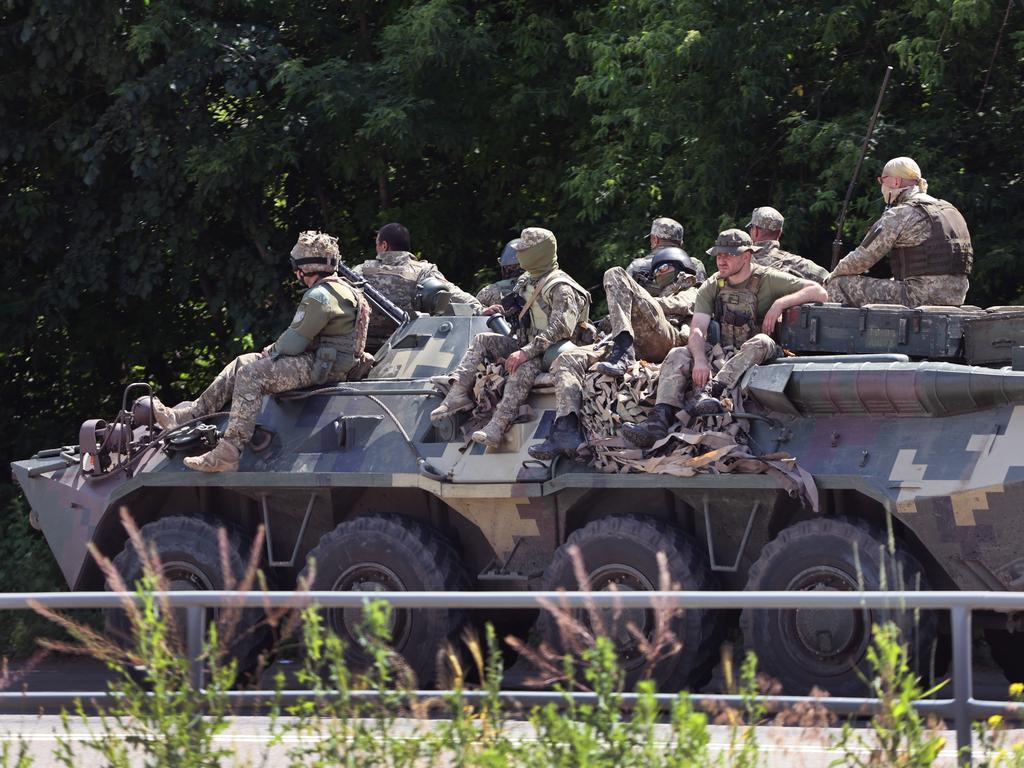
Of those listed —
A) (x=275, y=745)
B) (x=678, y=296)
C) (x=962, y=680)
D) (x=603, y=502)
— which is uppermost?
(x=678, y=296)

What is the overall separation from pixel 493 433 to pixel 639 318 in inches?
48.7

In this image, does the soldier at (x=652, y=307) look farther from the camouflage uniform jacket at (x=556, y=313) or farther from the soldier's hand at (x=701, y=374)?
the soldier's hand at (x=701, y=374)

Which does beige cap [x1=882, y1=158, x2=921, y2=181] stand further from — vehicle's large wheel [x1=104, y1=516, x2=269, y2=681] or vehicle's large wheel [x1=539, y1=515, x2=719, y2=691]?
vehicle's large wheel [x1=104, y1=516, x2=269, y2=681]

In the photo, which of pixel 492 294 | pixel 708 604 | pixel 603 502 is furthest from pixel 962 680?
pixel 492 294

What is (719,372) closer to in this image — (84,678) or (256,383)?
(256,383)

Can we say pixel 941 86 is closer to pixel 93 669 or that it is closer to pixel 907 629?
pixel 907 629

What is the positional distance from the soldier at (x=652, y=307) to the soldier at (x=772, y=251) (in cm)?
50

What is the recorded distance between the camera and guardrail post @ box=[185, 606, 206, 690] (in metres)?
7.66

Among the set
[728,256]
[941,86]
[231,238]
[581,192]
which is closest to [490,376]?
[728,256]

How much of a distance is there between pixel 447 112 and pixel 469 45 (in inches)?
34.5

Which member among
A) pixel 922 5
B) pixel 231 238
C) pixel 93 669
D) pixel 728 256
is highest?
pixel 922 5

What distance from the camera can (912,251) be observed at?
1241cm

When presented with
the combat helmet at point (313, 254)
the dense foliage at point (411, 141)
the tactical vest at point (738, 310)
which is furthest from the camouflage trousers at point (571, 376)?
the dense foliage at point (411, 141)

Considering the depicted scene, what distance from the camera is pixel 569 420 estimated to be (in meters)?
12.2
